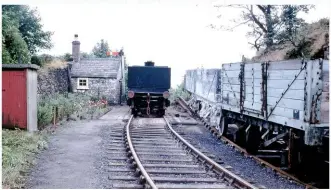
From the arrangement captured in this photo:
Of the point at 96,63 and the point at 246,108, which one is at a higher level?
the point at 96,63

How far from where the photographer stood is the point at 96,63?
98.2 ft

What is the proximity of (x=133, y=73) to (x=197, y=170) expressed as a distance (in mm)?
11698

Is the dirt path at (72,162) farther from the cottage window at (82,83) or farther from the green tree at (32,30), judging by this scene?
the cottage window at (82,83)

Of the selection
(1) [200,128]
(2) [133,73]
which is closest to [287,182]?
(1) [200,128]

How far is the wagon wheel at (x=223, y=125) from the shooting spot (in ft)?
37.8

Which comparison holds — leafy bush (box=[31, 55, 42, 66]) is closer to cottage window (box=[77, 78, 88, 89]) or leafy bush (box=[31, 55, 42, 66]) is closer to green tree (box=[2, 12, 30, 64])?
green tree (box=[2, 12, 30, 64])

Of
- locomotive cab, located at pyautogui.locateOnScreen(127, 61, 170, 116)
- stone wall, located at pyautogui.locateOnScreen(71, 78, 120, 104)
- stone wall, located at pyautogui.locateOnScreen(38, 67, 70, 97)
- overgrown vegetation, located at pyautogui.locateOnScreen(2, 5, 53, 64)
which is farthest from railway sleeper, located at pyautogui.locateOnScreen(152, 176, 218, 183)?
stone wall, located at pyautogui.locateOnScreen(71, 78, 120, 104)

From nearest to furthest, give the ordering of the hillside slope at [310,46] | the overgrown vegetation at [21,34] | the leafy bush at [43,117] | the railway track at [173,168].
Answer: the railway track at [173,168]
the leafy bush at [43,117]
the hillside slope at [310,46]
the overgrown vegetation at [21,34]

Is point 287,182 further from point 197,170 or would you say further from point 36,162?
point 36,162

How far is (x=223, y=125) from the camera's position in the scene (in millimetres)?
11602

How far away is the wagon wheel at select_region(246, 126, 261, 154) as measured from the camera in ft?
31.2

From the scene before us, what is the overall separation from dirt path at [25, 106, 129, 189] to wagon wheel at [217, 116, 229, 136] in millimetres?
3603

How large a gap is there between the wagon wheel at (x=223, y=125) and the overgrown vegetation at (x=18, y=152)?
5.23m

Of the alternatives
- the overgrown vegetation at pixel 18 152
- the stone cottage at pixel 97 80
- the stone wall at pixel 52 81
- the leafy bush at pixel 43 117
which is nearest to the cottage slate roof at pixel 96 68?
the stone cottage at pixel 97 80
